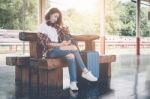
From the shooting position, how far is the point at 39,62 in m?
4.14

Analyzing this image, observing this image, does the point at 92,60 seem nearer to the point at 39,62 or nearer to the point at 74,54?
the point at 74,54

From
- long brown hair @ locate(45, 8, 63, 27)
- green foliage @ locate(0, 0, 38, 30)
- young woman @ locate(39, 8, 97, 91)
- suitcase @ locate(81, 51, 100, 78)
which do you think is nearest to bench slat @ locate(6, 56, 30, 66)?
young woman @ locate(39, 8, 97, 91)

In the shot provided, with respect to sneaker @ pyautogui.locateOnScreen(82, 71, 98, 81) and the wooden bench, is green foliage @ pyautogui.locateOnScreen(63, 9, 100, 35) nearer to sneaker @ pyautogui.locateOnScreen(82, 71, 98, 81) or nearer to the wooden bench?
the wooden bench

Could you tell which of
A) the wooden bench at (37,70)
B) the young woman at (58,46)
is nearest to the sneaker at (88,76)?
the young woman at (58,46)

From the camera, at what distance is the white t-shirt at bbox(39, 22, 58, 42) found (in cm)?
431

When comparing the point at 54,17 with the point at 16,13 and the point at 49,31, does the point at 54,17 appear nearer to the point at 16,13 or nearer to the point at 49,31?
the point at 49,31

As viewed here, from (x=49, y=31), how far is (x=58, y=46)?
0.78ft

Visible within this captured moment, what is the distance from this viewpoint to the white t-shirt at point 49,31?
4.31m

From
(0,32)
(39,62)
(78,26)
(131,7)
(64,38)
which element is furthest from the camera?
(131,7)

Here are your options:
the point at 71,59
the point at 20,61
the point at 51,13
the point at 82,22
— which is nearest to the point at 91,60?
the point at 71,59

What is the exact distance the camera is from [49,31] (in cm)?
433

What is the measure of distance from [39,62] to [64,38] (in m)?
0.53

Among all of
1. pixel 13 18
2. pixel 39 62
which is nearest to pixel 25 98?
pixel 39 62

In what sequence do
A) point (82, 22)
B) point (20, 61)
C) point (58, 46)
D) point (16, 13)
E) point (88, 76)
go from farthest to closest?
point (82, 22)
point (16, 13)
point (20, 61)
point (88, 76)
point (58, 46)
